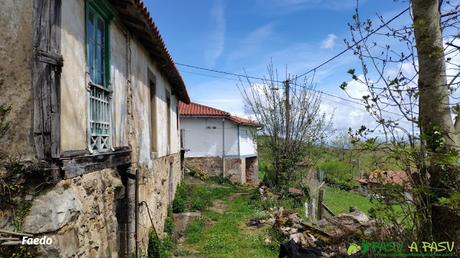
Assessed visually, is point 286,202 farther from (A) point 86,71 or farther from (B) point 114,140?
(A) point 86,71

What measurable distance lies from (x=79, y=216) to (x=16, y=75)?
A: 1.59 meters

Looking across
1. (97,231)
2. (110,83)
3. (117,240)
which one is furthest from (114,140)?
(117,240)

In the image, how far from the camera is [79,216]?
12.1 feet

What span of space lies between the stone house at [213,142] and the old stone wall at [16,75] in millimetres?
20851

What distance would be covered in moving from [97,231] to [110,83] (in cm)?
209

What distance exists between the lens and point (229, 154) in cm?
2414

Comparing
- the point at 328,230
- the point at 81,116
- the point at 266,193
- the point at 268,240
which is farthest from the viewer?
the point at 266,193

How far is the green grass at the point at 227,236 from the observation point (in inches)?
347

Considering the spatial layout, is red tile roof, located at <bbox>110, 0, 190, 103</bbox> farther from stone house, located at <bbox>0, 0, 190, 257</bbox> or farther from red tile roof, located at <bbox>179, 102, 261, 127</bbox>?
red tile roof, located at <bbox>179, 102, 261, 127</bbox>

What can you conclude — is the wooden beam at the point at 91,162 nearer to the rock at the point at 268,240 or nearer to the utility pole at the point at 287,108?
the rock at the point at 268,240

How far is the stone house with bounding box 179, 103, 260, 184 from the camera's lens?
78.8ft

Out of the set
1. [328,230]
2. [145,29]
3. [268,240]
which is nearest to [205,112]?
[268,240]

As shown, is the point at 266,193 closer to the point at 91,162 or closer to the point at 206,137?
the point at 206,137

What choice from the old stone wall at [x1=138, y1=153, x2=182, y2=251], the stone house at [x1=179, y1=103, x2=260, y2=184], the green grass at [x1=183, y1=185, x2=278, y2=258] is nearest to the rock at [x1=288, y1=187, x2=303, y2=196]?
the green grass at [x1=183, y1=185, x2=278, y2=258]
